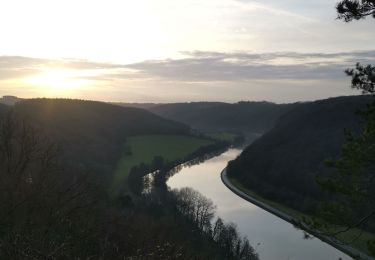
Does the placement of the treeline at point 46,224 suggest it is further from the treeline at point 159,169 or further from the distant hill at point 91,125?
the distant hill at point 91,125

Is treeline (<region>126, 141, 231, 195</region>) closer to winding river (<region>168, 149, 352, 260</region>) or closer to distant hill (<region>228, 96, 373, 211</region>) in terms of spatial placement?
winding river (<region>168, 149, 352, 260</region>)

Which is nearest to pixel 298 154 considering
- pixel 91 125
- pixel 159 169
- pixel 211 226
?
pixel 159 169

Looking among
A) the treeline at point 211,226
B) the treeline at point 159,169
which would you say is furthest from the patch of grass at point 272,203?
the treeline at point 159,169

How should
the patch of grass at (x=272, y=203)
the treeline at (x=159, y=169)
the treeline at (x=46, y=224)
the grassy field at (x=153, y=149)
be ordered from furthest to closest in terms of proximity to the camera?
the grassy field at (x=153, y=149) < the treeline at (x=159, y=169) < the patch of grass at (x=272, y=203) < the treeline at (x=46, y=224)

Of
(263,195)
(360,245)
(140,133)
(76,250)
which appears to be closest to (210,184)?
(263,195)

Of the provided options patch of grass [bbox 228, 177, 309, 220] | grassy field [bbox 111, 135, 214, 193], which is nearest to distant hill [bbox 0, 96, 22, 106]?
grassy field [bbox 111, 135, 214, 193]

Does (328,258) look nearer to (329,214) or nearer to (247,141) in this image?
(329,214)
